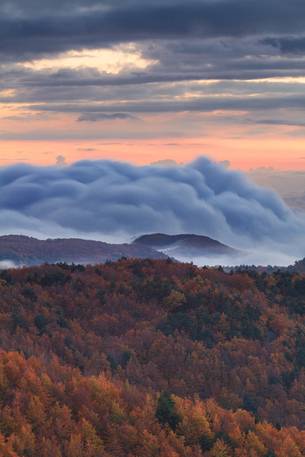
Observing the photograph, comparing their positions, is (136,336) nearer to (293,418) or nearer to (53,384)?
(293,418)


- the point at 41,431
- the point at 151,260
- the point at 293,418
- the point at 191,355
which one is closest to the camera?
the point at 41,431

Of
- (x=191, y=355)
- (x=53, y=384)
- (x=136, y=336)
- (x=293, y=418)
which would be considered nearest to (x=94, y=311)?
(x=136, y=336)

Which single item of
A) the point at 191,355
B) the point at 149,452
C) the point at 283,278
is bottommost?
the point at 149,452

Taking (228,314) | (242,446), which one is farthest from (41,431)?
(228,314)

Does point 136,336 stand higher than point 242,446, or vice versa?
point 136,336

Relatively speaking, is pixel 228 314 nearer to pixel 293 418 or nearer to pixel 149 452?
pixel 293 418

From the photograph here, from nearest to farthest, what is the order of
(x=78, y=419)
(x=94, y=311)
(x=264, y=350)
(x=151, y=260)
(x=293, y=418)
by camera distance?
(x=78, y=419) → (x=293, y=418) → (x=264, y=350) → (x=94, y=311) → (x=151, y=260)

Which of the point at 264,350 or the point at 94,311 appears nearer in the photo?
the point at 264,350
